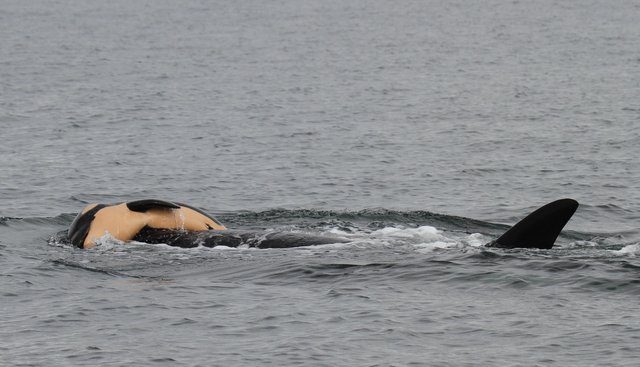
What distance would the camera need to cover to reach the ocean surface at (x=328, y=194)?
16922 millimetres

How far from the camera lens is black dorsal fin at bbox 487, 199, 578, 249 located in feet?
63.8

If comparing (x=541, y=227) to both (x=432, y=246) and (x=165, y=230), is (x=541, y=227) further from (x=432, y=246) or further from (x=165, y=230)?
(x=165, y=230)

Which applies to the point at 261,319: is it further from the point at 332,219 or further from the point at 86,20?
the point at 86,20

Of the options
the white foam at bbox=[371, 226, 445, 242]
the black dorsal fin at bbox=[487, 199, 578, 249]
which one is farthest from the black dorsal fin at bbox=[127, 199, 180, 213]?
the black dorsal fin at bbox=[487, 199, 578, 249]

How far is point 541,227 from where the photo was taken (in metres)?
20.0

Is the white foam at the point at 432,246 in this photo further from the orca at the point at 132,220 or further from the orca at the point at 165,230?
the orca at the point at 132,220

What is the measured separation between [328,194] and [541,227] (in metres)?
11.7

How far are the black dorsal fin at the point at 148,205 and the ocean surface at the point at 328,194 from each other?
959mm

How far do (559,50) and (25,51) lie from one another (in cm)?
3145

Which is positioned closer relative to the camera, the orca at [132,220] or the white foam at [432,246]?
the white foam at [432,246]

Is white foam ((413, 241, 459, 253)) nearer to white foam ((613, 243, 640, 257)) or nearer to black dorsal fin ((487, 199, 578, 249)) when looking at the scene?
black dorsal fin ((487, 199, 578, 249))

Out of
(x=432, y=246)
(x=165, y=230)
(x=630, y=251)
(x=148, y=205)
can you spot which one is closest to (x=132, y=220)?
(x=148, y=205)

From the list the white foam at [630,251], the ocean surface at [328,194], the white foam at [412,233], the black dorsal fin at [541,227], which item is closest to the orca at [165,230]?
the ocean surface at [328,194]

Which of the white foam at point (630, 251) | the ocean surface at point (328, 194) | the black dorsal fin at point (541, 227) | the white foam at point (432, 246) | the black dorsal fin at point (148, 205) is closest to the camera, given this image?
the ocean surface at point (328, 194)
